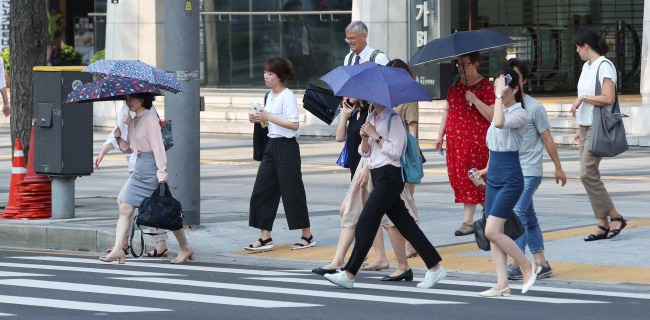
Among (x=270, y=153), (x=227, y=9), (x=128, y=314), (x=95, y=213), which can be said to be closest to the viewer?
(x=128, y=314)

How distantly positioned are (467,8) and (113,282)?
25187 mm

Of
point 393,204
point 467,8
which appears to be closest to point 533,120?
point 393,204

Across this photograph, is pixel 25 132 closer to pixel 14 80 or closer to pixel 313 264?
pixel 14 80

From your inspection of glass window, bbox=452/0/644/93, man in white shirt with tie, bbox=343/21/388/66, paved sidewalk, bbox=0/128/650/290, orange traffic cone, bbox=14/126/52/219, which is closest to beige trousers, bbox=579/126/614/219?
paved sidewalk, bbox=0/128/650/290

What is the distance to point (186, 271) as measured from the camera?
1223cm

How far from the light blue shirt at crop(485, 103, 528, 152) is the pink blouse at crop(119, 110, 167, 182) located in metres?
3.15

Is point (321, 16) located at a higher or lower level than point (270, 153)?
higher

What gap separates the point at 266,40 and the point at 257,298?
91.4 ft

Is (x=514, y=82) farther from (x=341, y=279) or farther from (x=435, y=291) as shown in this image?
(x=341, y=279)

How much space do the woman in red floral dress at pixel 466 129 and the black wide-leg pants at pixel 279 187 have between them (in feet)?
4.29

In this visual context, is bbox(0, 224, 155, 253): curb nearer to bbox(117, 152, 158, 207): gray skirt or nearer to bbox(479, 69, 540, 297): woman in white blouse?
bbox(117, 152, 158, 207): gray skirt

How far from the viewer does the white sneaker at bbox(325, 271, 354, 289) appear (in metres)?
10.9

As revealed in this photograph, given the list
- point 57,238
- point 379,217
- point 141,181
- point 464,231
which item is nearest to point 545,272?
point 379,217

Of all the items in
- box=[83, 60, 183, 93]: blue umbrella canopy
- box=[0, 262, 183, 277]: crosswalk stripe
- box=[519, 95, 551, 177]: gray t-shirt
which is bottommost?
box=[0, 262, 183, 277]: crosswalk stripe
